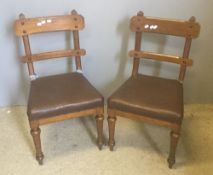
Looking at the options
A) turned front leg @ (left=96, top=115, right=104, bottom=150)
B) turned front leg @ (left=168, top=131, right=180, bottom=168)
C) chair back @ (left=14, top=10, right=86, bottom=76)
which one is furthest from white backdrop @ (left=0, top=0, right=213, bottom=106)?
turned front leg @ (left=168, top=131, right=180, bottom=168)

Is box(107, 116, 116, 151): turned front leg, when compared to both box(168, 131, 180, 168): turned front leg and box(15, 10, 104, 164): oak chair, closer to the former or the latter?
box(15, 10, 104, 164): oak chair

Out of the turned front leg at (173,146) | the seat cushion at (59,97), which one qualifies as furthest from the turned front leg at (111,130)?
the turned front leg at (173,146)

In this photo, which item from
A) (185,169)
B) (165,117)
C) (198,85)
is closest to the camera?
(165,117)

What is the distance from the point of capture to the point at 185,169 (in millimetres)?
1769

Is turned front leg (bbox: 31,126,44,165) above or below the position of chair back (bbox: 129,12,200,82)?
below

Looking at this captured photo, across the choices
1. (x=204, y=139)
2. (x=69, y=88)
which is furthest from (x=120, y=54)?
(x=204, y=139)

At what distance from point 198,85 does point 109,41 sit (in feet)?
2.51

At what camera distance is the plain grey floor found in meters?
1.77

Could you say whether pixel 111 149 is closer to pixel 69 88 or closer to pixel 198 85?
pixel 69 88

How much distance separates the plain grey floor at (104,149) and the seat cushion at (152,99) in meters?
0.35

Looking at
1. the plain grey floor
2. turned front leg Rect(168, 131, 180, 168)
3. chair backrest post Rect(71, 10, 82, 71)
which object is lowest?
the plain grey floor

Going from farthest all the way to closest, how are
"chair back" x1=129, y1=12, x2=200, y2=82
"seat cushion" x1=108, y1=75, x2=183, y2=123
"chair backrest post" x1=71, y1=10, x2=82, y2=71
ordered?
"chair backrest post" x1=71, y1=10, x2=82, y2=71, "chair back" x1=129, y1=12, x2=200, y2=82, "seat cushion" x1=108, y1=75, x2=183, y2=123

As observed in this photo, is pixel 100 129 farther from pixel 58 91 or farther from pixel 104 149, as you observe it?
pixel 58 91

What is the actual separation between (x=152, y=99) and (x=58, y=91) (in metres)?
0.55
